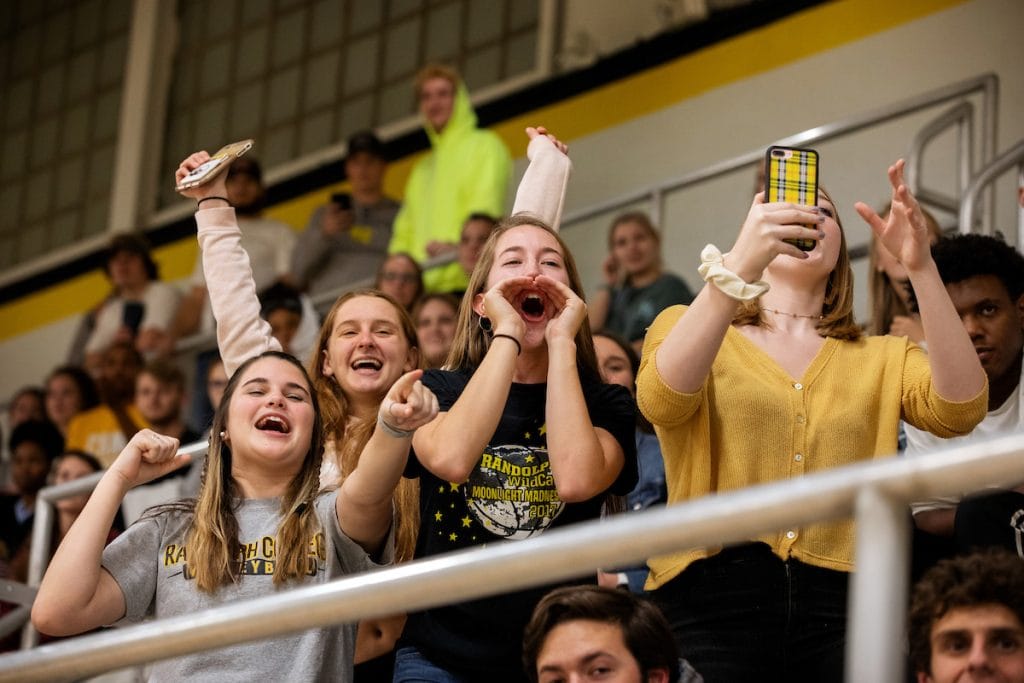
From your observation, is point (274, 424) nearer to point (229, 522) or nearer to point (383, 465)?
point (229, 522)

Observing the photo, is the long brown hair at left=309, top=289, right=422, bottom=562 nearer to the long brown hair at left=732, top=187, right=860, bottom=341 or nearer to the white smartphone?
the white smartphone

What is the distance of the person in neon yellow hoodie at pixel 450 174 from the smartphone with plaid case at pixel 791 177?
3751 millimetres

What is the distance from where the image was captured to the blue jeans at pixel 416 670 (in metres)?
2.84

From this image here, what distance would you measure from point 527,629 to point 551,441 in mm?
334

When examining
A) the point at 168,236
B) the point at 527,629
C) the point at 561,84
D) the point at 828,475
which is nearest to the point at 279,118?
the point at 168,236

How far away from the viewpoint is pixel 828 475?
1645 mm

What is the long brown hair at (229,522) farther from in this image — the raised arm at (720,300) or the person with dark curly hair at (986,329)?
the person with dark curly hair at (986,329)

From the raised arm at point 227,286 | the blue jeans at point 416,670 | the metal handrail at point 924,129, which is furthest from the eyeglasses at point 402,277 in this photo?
the blue jeans at point 416,670

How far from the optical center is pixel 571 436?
9.32 feet

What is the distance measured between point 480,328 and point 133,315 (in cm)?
500

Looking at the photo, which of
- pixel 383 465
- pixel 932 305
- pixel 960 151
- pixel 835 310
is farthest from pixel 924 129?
pixel 383 465

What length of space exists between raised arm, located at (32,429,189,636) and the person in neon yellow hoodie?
3.69m

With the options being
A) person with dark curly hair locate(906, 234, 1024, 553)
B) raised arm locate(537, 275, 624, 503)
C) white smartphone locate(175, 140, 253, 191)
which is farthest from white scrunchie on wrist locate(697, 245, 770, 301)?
white smartphone locate(175, 140, 253, 191)

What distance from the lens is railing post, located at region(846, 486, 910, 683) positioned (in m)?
1.53
